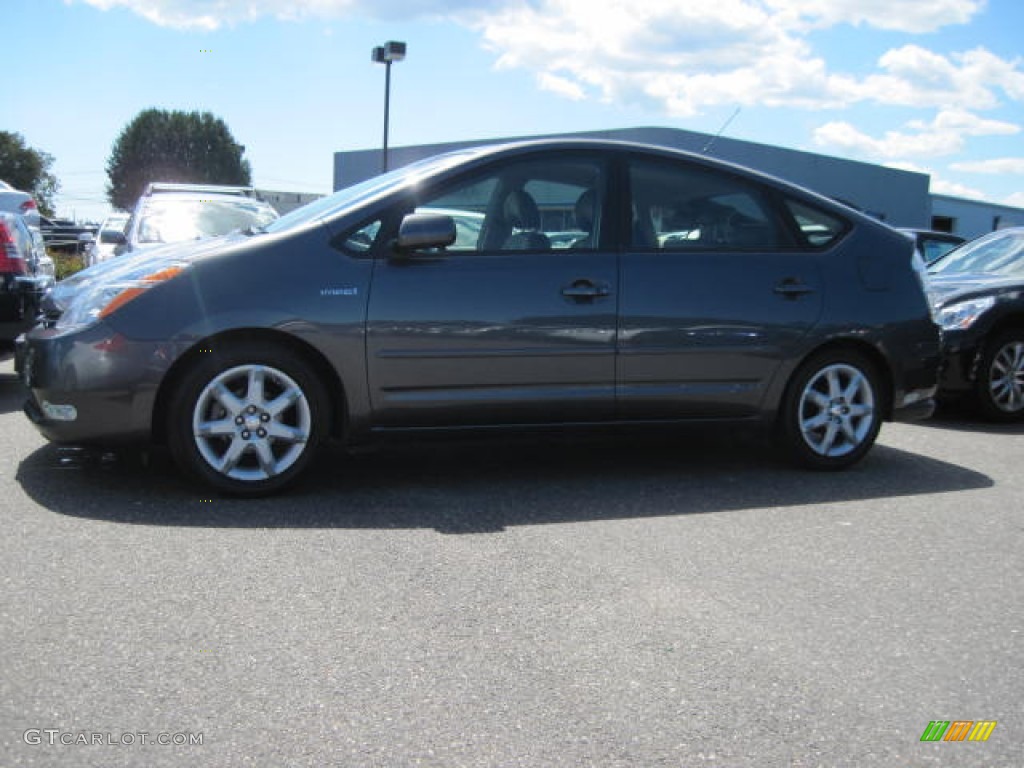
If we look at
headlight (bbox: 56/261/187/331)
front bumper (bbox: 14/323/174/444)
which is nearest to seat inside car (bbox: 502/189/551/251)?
headlight (bbox: 56/261/187/331)

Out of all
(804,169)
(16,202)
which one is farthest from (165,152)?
(16,202)

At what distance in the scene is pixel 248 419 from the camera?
4.91 metres

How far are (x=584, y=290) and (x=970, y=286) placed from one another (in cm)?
452

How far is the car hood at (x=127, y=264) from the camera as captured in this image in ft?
16.4

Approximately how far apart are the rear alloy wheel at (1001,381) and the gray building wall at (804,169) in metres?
32.0

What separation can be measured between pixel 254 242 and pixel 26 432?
91.7 inches

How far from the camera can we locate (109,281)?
497cm

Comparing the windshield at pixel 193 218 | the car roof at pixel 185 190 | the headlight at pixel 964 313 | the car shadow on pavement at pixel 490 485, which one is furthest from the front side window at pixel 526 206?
the car roof at pixel 185 190

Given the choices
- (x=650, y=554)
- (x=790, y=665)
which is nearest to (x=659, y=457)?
(x=650, y=554)

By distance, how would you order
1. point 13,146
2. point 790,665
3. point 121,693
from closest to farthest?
1. point 121,693
2. point 790,665
3. point 13,146

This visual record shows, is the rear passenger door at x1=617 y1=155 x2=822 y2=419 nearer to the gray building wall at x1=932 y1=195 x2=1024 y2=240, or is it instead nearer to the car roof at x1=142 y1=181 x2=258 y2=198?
the car roof at x1=142 y1=181 x2=258 y2=198

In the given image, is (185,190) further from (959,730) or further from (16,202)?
(959,730)

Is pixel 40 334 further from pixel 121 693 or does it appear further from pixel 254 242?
pixel 121 693

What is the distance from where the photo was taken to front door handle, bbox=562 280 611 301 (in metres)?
5.30
